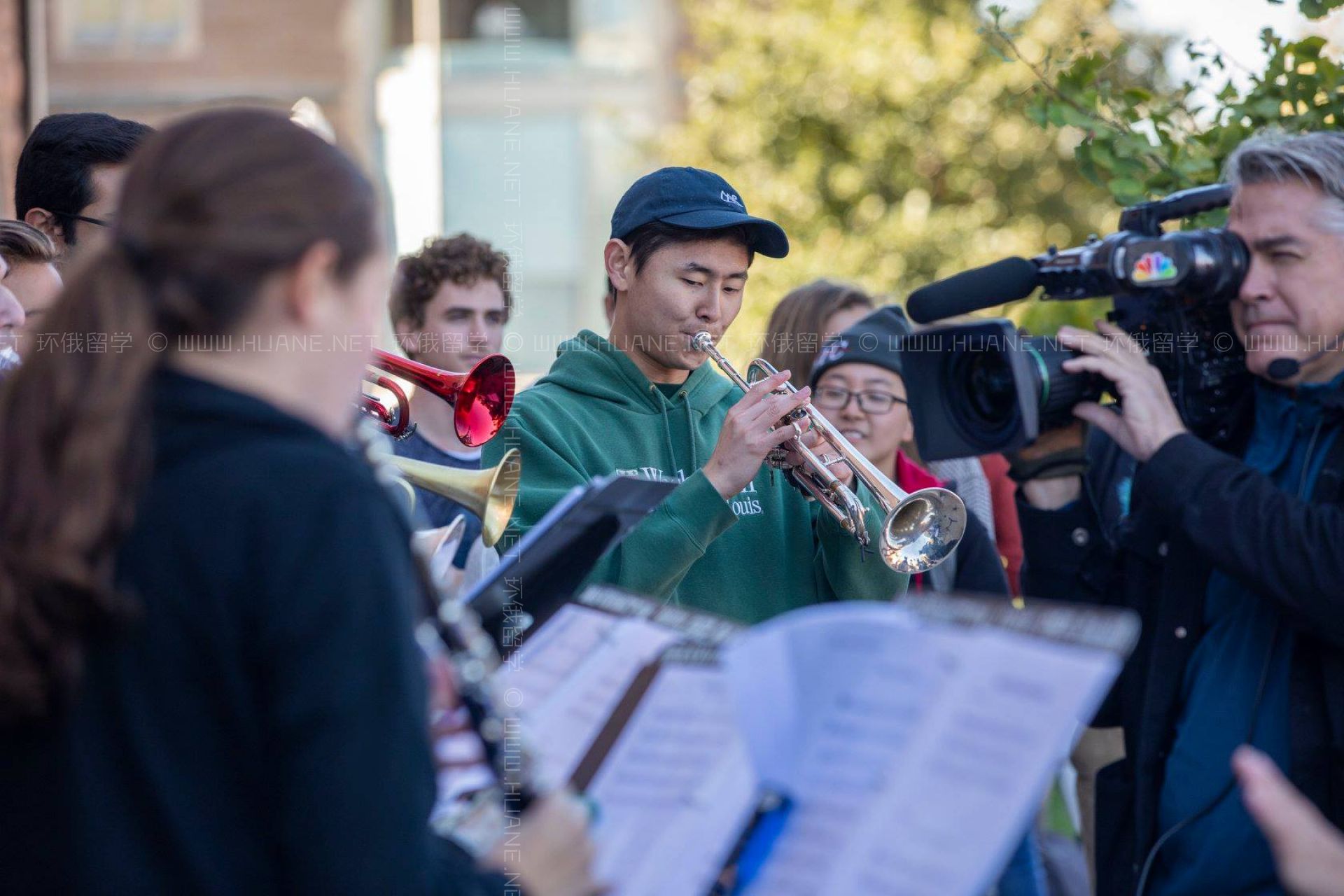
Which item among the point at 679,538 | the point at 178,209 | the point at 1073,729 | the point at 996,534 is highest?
the point at 178,209

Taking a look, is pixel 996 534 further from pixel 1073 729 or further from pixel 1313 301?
Answer: pixel 1073 729

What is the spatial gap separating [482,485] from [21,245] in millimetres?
1240

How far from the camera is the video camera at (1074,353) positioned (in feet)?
7.44

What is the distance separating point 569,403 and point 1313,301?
167 centimetres

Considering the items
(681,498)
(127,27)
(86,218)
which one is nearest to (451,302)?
(86,218)

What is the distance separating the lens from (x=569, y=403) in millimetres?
3191

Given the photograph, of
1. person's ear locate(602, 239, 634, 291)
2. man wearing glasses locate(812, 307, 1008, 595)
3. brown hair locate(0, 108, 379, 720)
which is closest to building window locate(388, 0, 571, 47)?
man wearing glasses locate(812, 307, 1008, 595)

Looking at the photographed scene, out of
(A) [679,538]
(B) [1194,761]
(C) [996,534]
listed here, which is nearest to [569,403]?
(A) [679,538]

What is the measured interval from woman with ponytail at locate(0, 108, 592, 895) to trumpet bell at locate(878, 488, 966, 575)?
2035 mm

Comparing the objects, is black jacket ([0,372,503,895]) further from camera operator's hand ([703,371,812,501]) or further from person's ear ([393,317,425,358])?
person's ear ([393,317,425,358])

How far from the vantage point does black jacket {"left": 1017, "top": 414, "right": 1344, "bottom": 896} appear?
214 centimetres

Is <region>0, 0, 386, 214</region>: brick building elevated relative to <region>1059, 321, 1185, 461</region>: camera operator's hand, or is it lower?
elevated

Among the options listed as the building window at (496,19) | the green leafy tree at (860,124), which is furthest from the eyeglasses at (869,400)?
the building window at (496,19)

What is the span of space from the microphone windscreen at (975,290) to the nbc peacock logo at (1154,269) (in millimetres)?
236
